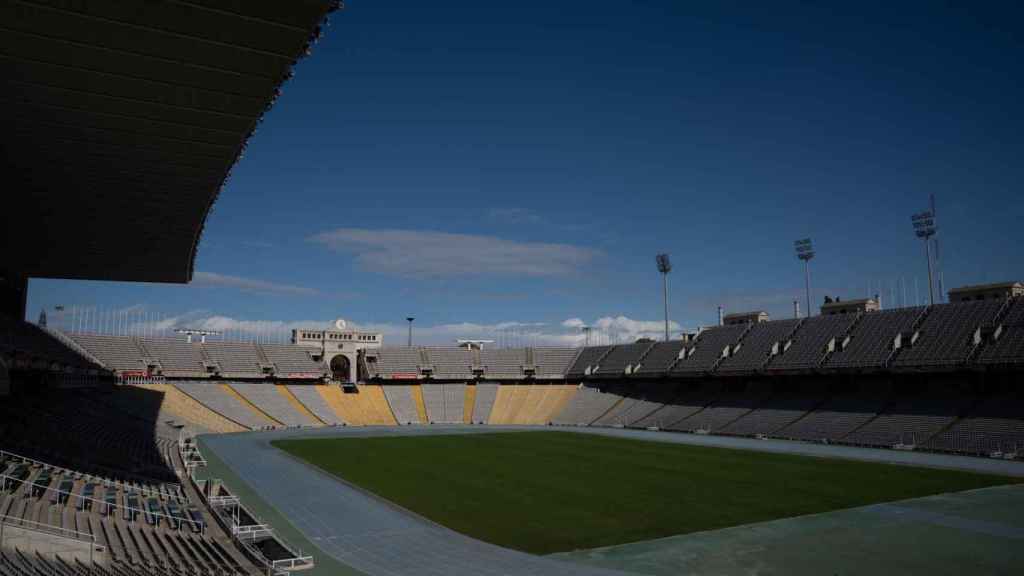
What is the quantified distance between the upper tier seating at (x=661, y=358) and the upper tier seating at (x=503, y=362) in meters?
14.3

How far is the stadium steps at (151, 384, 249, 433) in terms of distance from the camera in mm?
55062

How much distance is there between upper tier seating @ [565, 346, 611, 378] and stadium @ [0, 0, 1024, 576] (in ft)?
21.3

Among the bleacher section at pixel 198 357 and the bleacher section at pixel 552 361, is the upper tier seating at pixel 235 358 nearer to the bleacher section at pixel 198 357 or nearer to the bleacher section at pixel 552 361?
the bleacher section at pixel 198 357

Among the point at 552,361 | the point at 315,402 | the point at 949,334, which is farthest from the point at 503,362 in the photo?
the point at 949,334

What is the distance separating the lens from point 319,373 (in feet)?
231

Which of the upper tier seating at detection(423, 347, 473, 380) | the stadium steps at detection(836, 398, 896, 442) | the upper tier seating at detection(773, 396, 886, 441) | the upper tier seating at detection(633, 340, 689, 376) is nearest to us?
the stadium steps at detection(836, 398, 896, 442)

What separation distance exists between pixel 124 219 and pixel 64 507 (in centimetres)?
941

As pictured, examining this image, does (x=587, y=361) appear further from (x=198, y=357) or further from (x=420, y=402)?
(x=198, y=357)

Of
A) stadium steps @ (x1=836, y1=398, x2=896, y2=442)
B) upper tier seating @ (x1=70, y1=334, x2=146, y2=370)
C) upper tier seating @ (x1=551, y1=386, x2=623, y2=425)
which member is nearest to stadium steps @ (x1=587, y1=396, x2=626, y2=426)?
upper tier seating @ (x1=551, y1=386, x2=623, y2=425)

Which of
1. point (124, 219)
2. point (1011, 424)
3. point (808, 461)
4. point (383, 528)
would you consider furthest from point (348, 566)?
point (1011, 424)

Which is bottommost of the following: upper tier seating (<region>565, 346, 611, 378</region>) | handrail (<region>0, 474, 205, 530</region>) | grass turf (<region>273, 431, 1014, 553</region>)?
grass turf (<region>273, 431, 1014, 553</region>)

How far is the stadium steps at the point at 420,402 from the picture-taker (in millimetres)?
66188

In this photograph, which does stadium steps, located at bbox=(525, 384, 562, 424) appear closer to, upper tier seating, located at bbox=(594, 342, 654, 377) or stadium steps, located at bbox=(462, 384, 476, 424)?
upper tier seating, located at bbox=(594, 342, 654, 377)

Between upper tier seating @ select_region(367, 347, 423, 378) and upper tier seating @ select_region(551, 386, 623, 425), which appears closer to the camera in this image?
upper tier seating @ select_region(551, 386, 623, 425)
